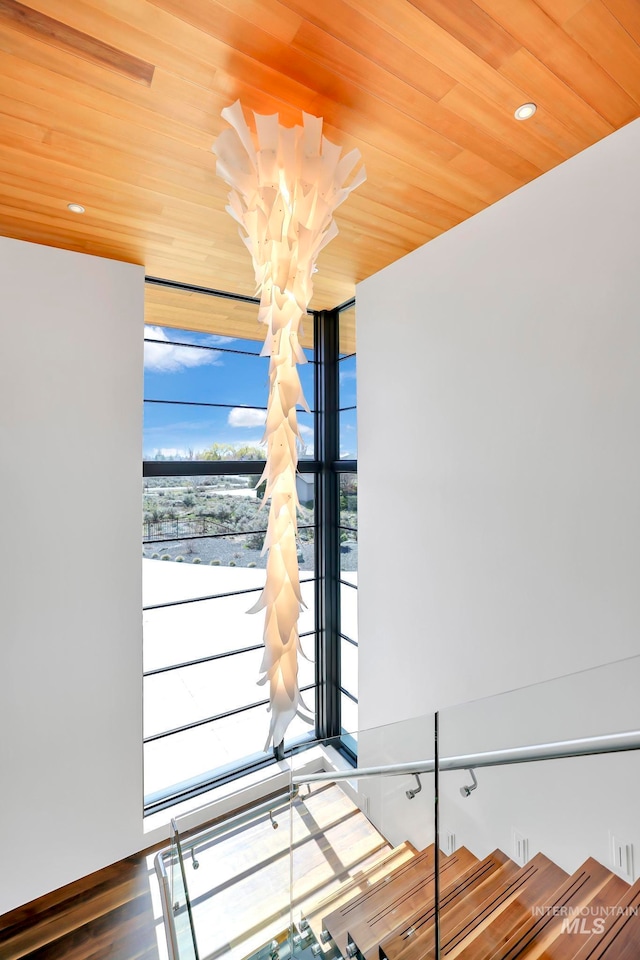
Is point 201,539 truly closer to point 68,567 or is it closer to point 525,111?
point 68,567

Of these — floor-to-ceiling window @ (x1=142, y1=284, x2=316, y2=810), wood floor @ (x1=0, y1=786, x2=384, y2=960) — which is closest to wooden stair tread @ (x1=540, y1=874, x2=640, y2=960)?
wood floor @ (x1=0, y1=786, x2=384, y2=960)

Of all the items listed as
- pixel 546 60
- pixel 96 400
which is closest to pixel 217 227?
pixel 96 400

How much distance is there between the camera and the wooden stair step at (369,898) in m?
1.25

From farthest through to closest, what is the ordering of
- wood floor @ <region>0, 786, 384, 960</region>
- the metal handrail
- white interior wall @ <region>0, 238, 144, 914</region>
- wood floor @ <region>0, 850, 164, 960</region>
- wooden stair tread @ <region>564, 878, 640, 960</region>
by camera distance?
white interior wall @ <region>0, 238, 144, 914</region> < wood floor @ <region>0, 850, 164, 960</region> < wood floor @ <region>0, 786, 384, 960</region> < the metal handrail < wooden stair tread @ <region>564, 878, 640, 960</region>

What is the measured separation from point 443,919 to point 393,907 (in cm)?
20

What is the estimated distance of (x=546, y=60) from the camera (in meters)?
1.32

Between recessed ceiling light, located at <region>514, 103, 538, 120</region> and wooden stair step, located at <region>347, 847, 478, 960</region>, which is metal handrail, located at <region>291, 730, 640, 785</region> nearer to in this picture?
wooden stair step, located at <region>347, 847, 478, 960</region>

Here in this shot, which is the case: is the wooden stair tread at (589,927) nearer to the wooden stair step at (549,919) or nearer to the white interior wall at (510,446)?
the wooden stair step at (549,919)

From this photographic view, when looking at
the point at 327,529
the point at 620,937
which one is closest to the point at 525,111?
the point at 620,937

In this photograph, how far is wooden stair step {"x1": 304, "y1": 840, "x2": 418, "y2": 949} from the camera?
139 cm

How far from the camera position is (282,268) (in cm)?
130

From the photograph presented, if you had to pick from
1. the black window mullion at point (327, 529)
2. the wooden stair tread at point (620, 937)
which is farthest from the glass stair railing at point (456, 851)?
the black window mullion at point (327, 529)

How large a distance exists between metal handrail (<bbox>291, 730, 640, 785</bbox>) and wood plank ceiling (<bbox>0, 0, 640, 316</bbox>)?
5.85 feet

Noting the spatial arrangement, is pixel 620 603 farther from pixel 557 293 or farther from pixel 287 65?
pixel 287 65
